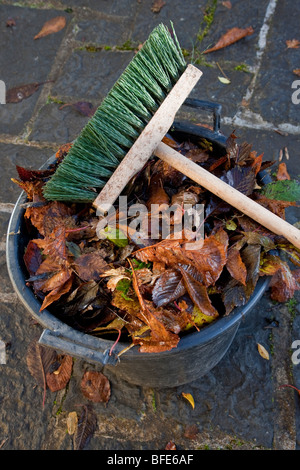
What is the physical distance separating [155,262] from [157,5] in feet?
7.12

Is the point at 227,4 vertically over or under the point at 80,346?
over

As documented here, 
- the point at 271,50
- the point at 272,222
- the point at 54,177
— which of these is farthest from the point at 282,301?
the point at 271,50

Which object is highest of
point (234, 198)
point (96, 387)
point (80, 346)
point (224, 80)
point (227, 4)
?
point (227, 4)

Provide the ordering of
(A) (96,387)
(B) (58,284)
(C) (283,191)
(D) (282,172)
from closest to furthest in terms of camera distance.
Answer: (B) (58,284) < (C) (283,191) < (A) (96,387) < (D) (282,172)

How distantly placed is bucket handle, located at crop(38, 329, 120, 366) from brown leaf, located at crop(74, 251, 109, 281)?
183 millimetres

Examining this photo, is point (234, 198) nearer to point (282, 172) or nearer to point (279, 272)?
point (279, 272)

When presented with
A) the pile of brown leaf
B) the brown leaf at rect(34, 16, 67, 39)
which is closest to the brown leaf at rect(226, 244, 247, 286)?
the pile of brown leaf

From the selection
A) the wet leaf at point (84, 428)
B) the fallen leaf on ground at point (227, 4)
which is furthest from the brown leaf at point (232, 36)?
the wet leaf at point (84, 428)

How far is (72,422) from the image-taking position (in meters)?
1.86

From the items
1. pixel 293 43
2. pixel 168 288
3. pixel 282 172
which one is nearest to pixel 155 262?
pixel 168 288

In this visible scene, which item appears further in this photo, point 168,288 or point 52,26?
point 52,26

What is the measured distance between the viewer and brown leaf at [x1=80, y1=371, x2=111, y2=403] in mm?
1902

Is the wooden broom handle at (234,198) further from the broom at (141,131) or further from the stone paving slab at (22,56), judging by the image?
the stone paving slab at (22,56)

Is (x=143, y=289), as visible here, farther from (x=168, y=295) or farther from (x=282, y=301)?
(x=282, y=301)
